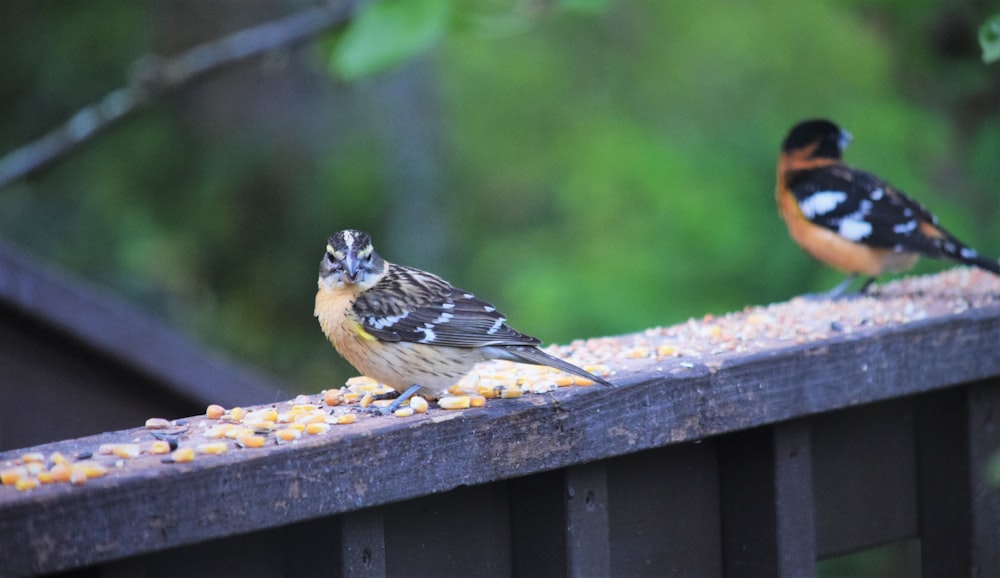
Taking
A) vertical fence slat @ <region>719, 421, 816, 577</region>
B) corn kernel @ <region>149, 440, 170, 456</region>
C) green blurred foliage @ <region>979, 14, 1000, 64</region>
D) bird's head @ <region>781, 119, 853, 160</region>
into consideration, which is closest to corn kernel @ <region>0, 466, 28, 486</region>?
corn kernel @ <region>149, 440, 170, 456</region>

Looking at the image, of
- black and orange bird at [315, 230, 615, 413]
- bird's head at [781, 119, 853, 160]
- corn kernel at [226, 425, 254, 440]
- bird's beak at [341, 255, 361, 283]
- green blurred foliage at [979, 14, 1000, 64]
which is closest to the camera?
corn kernel at [226, 425, 254, 440]

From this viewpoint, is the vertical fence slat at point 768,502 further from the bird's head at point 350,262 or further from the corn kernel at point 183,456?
the corn kernel at point 183,456

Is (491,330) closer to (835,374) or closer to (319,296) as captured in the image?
(319,296)

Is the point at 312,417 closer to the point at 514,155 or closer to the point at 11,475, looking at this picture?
the point at 11,475

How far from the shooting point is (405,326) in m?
3.23

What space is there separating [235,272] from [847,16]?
6.20 m

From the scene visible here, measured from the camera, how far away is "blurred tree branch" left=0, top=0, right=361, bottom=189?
5.31 metres

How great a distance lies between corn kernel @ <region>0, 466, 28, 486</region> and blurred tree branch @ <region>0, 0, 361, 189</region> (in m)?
3.48

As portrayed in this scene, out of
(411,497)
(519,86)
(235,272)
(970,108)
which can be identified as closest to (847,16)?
(970,108)

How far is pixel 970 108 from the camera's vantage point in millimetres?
7859

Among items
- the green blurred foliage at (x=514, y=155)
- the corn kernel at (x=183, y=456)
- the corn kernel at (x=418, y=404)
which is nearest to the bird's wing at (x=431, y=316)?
the corn kernel at (x=418, y=404)

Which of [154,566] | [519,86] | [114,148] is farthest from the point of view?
[519,86]

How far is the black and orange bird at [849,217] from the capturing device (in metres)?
5.59

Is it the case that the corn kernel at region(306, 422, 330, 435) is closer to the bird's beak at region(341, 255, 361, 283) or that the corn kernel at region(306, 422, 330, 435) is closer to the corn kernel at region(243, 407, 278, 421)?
the corn kernel at region(243, 407, 278, 421)
